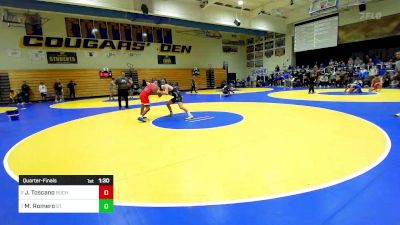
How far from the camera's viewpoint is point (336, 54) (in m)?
19.8

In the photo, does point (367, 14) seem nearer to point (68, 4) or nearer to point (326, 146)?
point (326, 146)

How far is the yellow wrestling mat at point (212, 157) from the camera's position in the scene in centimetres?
256

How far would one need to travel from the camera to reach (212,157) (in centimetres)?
355

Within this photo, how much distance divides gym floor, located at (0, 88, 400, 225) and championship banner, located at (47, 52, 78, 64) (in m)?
13.8

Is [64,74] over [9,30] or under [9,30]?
under

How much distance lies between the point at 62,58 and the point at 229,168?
18.9 m

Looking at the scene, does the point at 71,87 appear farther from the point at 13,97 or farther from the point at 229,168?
the point at 229,168

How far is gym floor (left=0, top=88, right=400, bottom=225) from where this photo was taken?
6.93ft

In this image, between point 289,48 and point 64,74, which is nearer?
point 64,74

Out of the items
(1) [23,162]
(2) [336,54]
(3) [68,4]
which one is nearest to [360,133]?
(1) [23,162]

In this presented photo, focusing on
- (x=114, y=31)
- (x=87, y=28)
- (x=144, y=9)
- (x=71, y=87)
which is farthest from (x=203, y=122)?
(x=114, y=31)

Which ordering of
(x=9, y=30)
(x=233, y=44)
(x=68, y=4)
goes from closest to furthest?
(x=68, y=4), (x=9, y=30), (x=233, y=44)

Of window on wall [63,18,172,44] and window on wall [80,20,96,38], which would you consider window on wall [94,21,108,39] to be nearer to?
window on wall [63,18,172,44]

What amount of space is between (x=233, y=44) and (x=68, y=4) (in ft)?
60.6
